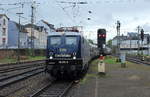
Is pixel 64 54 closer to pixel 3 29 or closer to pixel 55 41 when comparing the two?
pixel 55 41

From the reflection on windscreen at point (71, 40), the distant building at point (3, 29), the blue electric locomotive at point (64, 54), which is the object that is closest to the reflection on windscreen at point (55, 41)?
the blue electric locomotive at point (64, 54)

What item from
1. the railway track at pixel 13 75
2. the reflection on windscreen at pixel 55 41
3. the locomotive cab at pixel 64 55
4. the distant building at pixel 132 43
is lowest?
the railway track at pixel 13 75

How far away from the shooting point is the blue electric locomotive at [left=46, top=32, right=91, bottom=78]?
1966 centimetres

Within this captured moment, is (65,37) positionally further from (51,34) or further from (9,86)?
(9,86)

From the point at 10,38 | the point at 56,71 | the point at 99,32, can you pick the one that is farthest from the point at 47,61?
the point at 10,38

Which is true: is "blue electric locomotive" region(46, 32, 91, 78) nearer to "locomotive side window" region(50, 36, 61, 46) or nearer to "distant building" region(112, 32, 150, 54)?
"locomotive side window" region(50, 36, 61, 46)

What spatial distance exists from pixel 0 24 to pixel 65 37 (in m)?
61.4

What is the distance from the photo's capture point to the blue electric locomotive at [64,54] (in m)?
19.7

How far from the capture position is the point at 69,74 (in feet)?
66.5

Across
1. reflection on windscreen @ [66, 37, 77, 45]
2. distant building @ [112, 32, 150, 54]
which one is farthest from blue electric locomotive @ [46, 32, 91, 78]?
distant building @ [112, 32, 150, 54]

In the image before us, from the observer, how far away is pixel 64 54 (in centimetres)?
1984

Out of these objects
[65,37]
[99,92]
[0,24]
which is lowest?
[99,92]

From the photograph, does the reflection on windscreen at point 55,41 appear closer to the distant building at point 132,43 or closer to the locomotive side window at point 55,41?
the locomotive side window at point 55,41

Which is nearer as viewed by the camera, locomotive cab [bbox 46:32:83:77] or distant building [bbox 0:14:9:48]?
locomotive cab [bbox 46:32:83:77]
